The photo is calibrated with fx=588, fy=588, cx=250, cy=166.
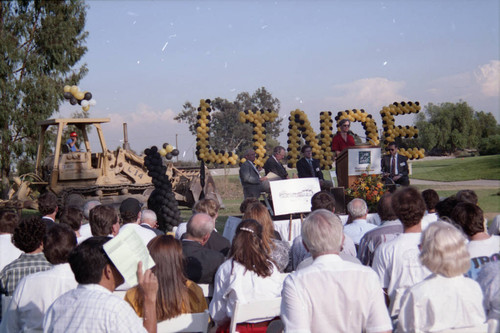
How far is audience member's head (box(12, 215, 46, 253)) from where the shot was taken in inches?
175

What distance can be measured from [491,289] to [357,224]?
2647mm

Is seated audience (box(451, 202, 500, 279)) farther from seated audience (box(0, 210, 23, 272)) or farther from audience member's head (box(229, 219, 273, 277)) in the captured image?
seated audience (box(0, 210, 23, 272))

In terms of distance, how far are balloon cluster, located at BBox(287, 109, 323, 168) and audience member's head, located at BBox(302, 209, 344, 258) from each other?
36.0 ft

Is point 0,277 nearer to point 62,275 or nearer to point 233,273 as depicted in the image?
point 62,275

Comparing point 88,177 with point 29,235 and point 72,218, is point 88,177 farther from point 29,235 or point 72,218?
point 29,235

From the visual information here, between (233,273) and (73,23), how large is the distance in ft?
78.9

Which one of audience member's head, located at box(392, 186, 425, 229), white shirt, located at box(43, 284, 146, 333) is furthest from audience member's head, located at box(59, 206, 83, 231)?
audience member's head, located at box(392, 186, 425, 229)

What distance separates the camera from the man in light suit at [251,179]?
457 inches

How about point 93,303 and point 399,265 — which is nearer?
point 93,303

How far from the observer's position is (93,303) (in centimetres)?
280

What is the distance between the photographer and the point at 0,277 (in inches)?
175

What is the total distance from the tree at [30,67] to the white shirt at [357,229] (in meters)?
20.6

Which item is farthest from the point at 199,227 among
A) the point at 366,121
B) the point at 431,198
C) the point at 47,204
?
the point at 366,121

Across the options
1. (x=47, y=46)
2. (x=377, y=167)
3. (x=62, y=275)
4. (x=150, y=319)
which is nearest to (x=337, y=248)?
(x=150, y=319)
